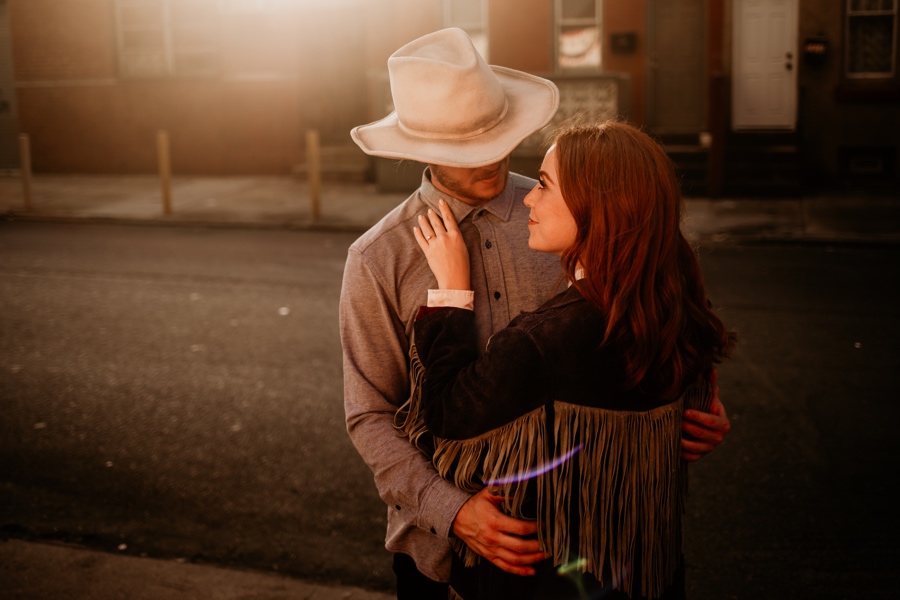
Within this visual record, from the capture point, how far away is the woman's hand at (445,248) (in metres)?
2.17

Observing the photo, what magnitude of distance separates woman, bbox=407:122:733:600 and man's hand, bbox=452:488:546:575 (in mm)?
29

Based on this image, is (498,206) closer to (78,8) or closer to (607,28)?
(607,28)

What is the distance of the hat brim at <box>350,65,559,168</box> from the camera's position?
222 centimetres

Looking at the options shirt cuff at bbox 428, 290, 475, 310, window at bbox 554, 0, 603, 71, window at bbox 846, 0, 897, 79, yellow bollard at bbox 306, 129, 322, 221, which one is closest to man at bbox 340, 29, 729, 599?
shirt cuff at bbox 428, 290, 475, 310

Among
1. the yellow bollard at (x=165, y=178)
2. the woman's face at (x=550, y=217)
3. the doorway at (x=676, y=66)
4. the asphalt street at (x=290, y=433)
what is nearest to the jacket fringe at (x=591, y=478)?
the woman's face at (x=550, y=217)

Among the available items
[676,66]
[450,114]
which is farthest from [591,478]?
[676,66]

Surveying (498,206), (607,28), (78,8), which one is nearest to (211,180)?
(78,8)

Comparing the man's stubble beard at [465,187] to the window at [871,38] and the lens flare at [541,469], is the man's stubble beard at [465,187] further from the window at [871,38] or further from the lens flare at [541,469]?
the window at [871,38]

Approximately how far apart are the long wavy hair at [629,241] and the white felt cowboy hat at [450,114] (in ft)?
1.04

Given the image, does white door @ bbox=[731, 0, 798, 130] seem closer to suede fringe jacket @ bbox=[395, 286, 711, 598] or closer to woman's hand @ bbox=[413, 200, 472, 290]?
woman's hand @ bbox=[413, 200, 472, 290]

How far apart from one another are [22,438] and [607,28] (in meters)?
12.8

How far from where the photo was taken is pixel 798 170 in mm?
14648

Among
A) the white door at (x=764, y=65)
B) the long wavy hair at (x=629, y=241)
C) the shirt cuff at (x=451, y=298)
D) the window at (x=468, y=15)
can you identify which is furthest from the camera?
the window at (x=468, y=15)

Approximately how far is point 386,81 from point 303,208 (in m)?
2.89
